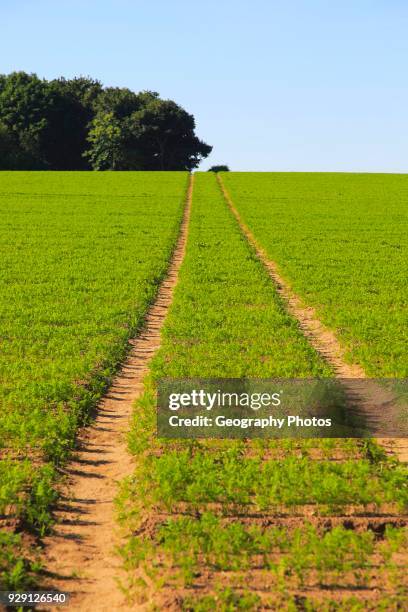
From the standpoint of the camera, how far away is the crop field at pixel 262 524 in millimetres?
6582

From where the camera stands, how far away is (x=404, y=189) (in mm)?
73938

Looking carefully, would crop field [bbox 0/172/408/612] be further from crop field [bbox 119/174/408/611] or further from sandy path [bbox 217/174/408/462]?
sandy path [bbox 217/174/408/462]

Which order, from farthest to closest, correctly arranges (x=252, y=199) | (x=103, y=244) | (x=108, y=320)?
1. (x=252, y=199)
2. (x=103, y=244)
3. (x=108, y=320)

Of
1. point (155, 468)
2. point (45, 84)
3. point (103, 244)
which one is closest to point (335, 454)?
point (155, 468)

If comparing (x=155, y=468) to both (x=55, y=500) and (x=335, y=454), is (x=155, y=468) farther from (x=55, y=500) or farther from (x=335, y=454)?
(x=335, y=454)

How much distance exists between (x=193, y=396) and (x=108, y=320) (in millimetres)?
6601

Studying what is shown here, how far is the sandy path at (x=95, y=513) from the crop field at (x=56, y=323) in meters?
0.23

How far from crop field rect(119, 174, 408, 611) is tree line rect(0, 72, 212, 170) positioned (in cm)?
11596

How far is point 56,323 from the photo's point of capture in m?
17.9

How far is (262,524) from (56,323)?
1129cm

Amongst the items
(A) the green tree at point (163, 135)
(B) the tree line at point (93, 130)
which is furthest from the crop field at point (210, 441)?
(A) the green tree at point (163, 135)

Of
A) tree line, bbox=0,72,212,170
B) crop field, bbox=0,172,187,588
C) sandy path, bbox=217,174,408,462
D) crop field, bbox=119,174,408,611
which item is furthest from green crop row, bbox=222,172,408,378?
tree line, bbox=0,72,212,170

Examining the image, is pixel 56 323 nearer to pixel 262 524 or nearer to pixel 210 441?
pixel 210 441

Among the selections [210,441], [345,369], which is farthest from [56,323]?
[210,441]
